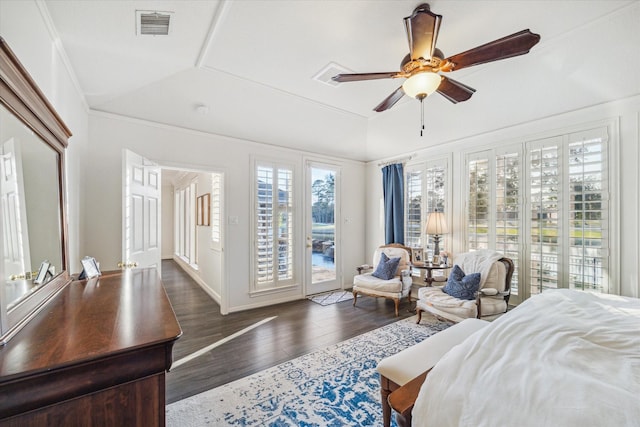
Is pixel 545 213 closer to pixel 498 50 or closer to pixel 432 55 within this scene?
pixel 498 50

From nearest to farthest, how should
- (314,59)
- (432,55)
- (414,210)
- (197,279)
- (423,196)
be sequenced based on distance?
(432,55) → (314,59) → (423,196) → (414,210) → (197,279)

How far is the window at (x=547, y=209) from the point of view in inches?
111

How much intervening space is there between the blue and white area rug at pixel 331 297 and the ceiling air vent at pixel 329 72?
3.20m

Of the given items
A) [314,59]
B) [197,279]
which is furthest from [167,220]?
[314,59]

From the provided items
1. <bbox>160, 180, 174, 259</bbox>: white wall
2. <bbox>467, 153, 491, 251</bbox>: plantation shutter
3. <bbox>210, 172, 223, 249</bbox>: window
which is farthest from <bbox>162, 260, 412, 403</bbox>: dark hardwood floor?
<bbox>160, 180, 174, 259</bbox>: white wall

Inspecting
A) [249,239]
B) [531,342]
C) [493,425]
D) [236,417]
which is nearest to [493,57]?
[531,342]

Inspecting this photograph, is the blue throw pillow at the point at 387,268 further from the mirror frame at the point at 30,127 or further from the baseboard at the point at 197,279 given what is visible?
the mirror frame at the point at 30,127

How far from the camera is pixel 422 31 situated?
1.60 metres

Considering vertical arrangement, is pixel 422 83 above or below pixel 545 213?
above

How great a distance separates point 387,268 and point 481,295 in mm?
1367

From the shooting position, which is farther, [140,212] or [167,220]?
[167,220]

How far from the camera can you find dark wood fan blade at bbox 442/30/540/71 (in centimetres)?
149

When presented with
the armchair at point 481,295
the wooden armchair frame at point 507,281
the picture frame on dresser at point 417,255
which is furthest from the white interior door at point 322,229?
the wooden armchair frame at point 507,281

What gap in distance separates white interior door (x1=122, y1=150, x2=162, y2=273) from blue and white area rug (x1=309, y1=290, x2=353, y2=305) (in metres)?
2.42
